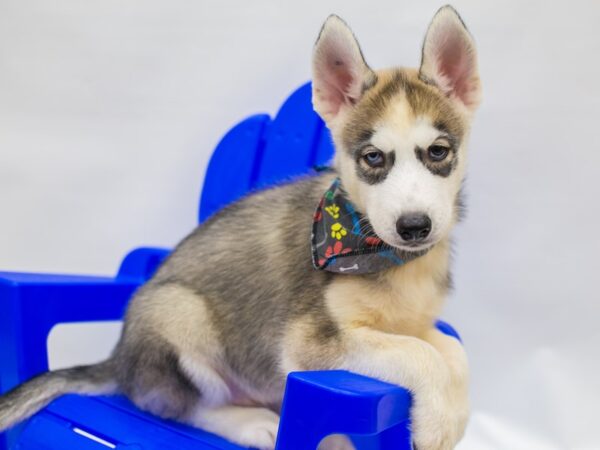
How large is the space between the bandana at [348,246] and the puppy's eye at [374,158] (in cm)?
21

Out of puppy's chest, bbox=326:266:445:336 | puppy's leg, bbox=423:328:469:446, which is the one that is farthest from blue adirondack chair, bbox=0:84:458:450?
puppy's chest, bbox=326:266:445:336

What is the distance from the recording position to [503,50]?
3.11m

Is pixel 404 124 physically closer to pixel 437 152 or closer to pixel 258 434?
pixel 437 152

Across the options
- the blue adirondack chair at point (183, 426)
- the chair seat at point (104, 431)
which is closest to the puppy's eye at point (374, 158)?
the blue adirondack chair at point (183, 426)

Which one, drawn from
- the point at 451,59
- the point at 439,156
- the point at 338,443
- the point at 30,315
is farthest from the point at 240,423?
the point at 451,59

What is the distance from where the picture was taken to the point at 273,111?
3.54 meters

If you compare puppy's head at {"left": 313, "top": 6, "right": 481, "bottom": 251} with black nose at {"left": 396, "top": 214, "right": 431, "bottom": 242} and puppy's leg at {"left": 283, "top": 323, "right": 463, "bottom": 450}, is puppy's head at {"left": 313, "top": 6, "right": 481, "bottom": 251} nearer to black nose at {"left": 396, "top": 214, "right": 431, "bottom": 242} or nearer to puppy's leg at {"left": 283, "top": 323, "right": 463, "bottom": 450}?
black nose at {"left": 396, "top": 214, "right": 431, "bottom": 242}

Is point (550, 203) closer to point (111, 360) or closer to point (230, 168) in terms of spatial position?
point (230, 168)

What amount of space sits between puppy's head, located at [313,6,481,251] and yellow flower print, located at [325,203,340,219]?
6 centimetres

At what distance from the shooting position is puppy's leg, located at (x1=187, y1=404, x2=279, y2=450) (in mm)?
2324

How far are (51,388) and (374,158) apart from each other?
1446 millimetres

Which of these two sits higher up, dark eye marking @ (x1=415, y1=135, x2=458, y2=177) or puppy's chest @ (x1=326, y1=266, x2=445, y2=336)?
dark eye marking @ (x1=415, y1=135, x2=458, y2=177)

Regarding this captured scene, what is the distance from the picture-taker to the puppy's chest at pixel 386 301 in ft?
7.02

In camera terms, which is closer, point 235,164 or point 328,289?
point 328,289
